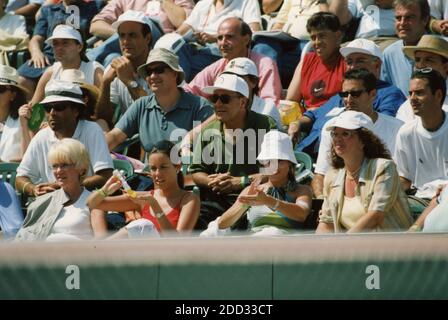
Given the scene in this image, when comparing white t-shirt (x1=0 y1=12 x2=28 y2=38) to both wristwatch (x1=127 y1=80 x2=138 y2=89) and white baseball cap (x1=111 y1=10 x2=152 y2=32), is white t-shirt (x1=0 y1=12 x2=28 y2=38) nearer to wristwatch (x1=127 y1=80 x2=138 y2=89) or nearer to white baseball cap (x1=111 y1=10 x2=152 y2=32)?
white baseball cap (x1=111 y1=10 x2=152 y2=32)

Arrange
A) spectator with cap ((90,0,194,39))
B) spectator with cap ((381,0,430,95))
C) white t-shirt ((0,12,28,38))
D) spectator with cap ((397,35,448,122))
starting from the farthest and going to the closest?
white t-shirt ((0,12,28,38)), spectator with cap ((90,0,194,39)), spectator with cap ((381,0,430,95)), spectator with cap ((397,35,448,122))

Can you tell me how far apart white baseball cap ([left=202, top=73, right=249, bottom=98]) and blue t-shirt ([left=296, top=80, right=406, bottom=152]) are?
0.58 m

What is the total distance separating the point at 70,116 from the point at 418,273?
3.18 meters

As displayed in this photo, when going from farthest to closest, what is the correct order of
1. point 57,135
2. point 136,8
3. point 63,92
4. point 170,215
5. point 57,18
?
1. point 57,18
2. point 136,8
3. point 63,92
4. point 57,135
5. point 170,215

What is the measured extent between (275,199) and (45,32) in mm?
4252

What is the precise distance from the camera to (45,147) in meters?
9.17

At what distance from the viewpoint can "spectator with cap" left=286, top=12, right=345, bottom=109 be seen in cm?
949

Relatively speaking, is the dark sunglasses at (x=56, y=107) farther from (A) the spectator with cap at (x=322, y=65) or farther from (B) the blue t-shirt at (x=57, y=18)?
(B) the blue t-shirt at (x=57, y=18)

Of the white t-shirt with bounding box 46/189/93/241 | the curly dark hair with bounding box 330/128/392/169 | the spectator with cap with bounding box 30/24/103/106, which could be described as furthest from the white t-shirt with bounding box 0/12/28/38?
the curly dark hair with bounding box 330/128/392/169

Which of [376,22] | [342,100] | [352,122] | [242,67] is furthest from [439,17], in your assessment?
[352,122]

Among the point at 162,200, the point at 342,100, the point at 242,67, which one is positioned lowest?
the point at 162,200

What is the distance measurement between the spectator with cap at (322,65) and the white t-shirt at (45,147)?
1.51 metres

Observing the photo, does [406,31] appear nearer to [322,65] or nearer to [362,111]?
[322,65]

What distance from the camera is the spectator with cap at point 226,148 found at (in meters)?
8.34
